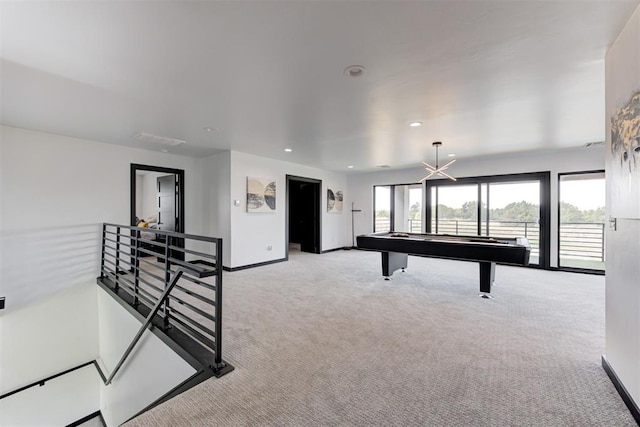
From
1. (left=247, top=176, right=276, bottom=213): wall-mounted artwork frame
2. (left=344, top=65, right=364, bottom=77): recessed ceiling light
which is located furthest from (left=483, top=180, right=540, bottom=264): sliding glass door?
(left=344, top=65, right=364, bottom=77): recessed ceiling light

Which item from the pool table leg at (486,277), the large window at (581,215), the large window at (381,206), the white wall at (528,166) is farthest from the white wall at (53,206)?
the large window at (581,215)

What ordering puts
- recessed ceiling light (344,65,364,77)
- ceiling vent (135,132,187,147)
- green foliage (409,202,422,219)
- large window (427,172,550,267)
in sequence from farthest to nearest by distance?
1. green foliage (409,202,422,219)
2. large window (427,172,550,267)
3. ceiling vent (135,132,187,147)
4. recessed ceiling light (344,65,364,77)

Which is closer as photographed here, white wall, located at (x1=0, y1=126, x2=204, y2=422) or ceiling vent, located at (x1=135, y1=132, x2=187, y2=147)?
white wall, located at (x1=0, y1=126, x2=204, y2=422)

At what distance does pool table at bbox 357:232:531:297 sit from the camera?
11.5ft

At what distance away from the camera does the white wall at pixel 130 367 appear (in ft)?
8.46

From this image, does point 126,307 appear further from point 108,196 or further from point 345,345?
point 345,345

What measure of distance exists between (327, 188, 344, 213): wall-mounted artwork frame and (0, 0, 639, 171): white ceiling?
400 cm

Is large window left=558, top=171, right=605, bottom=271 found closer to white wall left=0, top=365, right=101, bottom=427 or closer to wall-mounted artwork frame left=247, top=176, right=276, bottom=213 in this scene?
wall-mounted artwork frame left=247, top=176, right=276, bottom=213

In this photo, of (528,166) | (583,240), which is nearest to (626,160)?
(528,166)

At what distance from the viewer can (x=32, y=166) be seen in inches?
157

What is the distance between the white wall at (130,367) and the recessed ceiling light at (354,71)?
110 inches

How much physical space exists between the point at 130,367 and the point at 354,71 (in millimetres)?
4144

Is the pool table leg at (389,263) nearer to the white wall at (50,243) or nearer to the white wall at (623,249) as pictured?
the white wall at (623,249)

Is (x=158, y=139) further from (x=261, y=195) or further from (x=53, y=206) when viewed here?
(x=261, y=195)
